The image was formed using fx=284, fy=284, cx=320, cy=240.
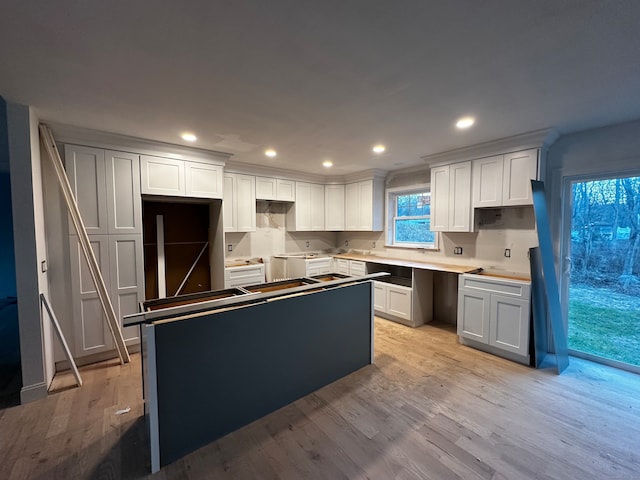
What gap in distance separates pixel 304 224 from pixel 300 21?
390cm

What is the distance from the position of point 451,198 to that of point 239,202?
3.05 meters

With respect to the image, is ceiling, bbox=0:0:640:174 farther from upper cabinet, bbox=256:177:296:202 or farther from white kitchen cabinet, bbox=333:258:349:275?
white kitchen cabinet, bbox=333:258:349:275

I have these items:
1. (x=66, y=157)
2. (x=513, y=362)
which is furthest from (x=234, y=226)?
(x=513, y=362)

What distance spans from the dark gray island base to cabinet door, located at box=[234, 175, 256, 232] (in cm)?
227

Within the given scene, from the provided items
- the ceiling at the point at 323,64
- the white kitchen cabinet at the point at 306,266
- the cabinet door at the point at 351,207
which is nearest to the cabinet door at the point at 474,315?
the ceiling at the point at 323,64

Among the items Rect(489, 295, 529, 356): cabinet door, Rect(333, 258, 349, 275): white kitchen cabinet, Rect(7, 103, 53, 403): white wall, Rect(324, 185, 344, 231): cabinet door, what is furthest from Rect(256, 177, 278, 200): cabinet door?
Rect(489, 295, 529, 356): cabinet door

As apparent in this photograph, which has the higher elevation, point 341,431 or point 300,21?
point 300,21

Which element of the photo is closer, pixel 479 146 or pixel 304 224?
pixel 479 146

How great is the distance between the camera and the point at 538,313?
294 cm

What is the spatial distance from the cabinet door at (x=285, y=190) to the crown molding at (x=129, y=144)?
3.86 ft

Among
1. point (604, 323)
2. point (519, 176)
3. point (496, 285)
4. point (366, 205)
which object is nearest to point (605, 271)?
point (604, 323)

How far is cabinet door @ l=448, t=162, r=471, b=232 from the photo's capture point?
11.8ft

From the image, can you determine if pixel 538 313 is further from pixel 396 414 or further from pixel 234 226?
pixel 234 226

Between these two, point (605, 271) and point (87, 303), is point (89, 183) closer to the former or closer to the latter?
point (87, 303)
